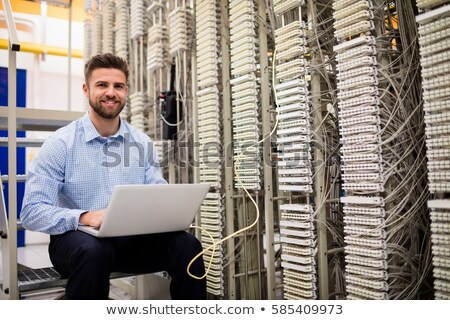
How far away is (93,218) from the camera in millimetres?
1560

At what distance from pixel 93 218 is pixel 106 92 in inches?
23.9

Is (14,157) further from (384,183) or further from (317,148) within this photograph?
(384,183)

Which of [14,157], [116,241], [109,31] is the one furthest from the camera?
[109,31]

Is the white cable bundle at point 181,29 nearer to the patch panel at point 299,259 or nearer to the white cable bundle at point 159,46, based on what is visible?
the white cable bundle at point 159,46

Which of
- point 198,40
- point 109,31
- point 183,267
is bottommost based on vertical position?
point 183,267

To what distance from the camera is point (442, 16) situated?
4.76ft

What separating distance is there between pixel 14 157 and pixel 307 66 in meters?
1.38

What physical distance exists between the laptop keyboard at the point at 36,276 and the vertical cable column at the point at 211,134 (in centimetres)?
90

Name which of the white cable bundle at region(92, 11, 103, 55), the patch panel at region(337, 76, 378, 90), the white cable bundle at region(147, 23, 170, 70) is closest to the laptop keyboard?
the patch panel at region(337, 76, 378, 90)

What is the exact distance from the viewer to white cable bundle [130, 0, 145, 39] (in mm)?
3478

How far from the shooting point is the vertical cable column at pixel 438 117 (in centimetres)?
143
